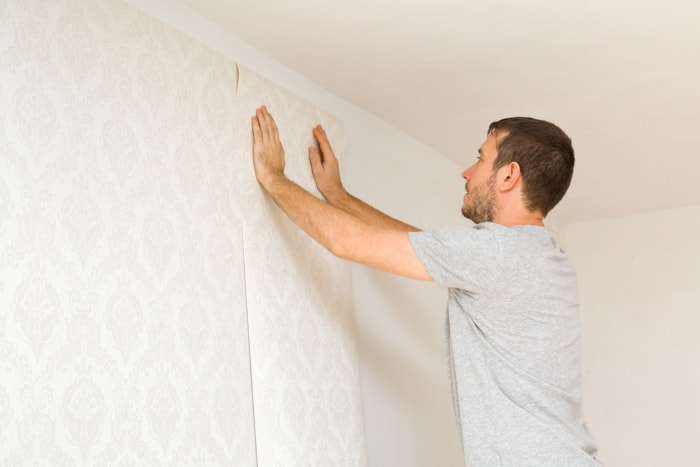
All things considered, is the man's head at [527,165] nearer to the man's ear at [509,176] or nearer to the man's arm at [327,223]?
the man's ear at [509,176]

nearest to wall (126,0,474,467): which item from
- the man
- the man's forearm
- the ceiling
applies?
the ceiling

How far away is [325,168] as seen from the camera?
2.80 m

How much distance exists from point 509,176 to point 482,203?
118 mm

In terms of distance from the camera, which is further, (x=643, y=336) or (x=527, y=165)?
(x=643, y=336)

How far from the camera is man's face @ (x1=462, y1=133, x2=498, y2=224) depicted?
2.37 meters

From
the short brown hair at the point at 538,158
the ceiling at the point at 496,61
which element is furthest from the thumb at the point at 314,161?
the short brown hair at the point at 538,158

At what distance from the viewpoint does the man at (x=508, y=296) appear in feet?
6.95

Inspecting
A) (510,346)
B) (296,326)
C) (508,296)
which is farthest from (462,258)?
(296,326)

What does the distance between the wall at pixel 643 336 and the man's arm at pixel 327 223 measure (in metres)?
3.81

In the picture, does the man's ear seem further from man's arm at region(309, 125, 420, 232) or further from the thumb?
the thumb

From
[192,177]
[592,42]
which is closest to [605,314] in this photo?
[592,42]

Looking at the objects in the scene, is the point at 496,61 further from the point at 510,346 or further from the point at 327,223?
the point at 510,346

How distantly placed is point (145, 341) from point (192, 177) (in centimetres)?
50

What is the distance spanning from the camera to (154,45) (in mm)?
2123
